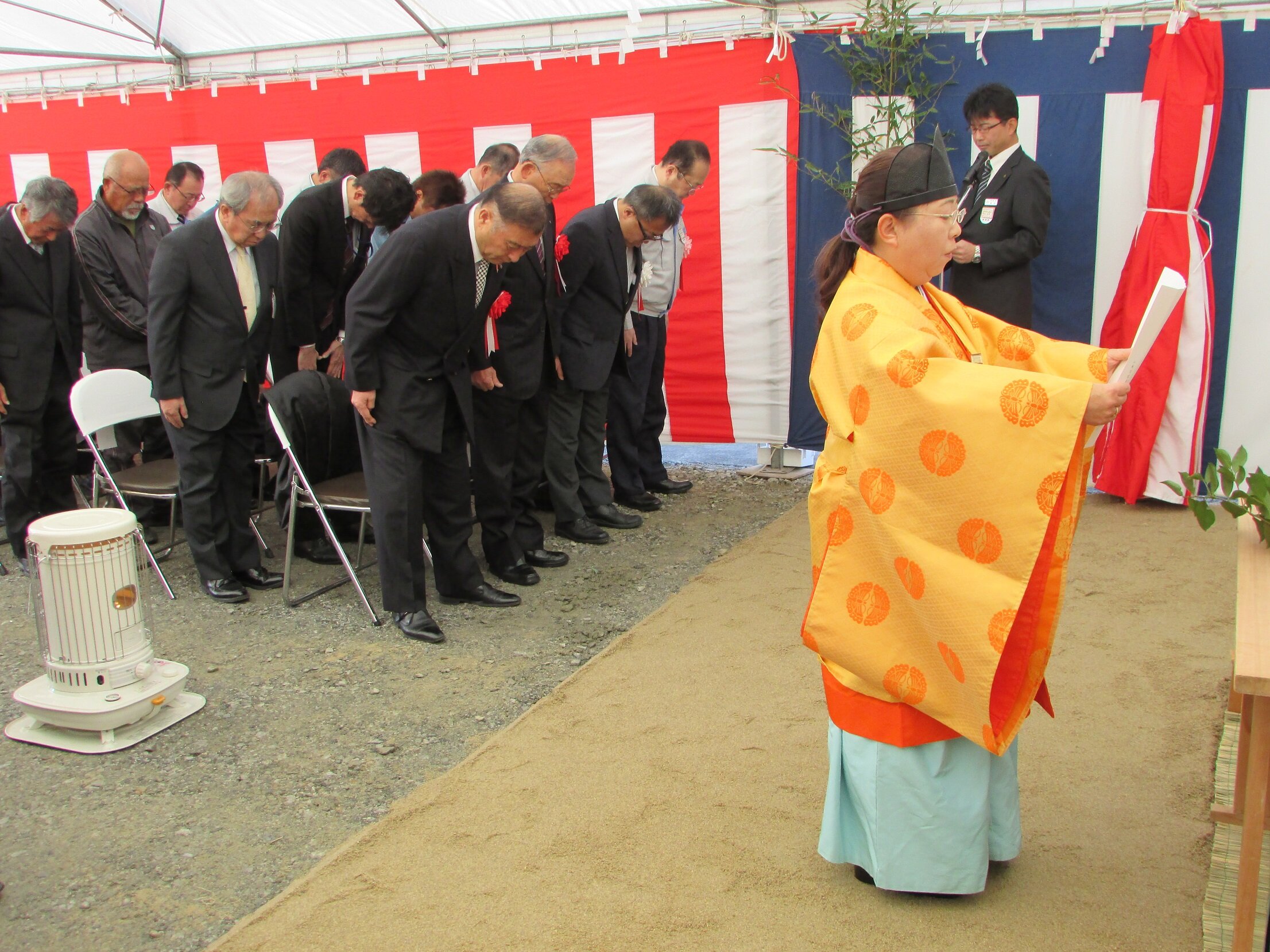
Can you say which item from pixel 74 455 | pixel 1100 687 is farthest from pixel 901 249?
pixel 74 455

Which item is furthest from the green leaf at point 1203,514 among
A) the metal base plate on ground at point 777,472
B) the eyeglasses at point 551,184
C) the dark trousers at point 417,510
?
the metal base plate on ground at point 777,472

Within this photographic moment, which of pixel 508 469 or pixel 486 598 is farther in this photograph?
pixel 508 469

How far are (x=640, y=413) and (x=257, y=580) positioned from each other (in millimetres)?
1886

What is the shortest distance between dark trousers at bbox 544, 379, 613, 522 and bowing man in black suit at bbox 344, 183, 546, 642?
844 millimetres

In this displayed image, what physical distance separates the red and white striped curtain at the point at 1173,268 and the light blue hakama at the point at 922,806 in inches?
120

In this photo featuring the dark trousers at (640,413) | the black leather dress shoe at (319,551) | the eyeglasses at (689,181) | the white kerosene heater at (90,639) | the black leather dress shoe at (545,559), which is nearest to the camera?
the white kerosene heater at (90,639)

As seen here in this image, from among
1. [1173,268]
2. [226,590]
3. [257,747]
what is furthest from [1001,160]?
[257,747]

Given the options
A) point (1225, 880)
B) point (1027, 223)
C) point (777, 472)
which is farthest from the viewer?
point (777, 472)

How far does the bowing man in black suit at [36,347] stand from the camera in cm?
405

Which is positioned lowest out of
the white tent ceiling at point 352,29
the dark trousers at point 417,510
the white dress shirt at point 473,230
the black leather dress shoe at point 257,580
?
the black leather dress shoe at point 257,580

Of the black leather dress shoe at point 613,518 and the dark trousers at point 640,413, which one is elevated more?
the dark trousers at point 640,413

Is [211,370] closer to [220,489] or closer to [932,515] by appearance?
[220,489]

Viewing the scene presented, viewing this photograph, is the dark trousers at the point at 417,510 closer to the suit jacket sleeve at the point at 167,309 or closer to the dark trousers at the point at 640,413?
the suit jacket sleeve at the point at 167,309

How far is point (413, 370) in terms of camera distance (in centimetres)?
342
